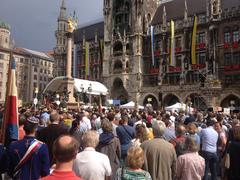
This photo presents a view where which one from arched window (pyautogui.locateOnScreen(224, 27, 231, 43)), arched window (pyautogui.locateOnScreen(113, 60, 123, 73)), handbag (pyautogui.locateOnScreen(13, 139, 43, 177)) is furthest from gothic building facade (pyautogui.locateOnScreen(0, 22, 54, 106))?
handbag (pyautogui.locateOnScreen(13, 139, 43, 177))

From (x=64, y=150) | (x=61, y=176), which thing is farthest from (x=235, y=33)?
(x=61, y=176)

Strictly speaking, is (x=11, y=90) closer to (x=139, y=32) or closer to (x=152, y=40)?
(x=152, y=40)

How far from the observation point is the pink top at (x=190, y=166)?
605cm

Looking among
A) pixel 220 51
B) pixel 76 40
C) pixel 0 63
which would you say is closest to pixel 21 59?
pixel 0 63

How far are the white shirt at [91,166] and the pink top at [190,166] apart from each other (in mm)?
1605

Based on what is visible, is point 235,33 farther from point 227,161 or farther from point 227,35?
point 227,161

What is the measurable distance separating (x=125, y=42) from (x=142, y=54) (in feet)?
11.7

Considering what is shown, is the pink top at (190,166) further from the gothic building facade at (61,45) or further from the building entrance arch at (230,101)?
the gothic building facade at (61,45)

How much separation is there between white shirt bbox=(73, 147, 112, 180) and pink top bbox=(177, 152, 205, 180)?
63.2 inches

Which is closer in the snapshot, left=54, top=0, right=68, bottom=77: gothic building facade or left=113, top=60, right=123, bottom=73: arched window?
left=113, top=60, right=123, bottom=73: arched window

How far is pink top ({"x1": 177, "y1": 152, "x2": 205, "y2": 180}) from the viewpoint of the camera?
6055 millimetres

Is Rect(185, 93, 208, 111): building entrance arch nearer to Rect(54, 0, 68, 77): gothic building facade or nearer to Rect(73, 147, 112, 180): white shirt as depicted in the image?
Rect(54, 0, 68, 77): gothic building facade

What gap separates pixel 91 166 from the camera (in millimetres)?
5207

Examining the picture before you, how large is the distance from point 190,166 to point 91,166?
203 centimetres
